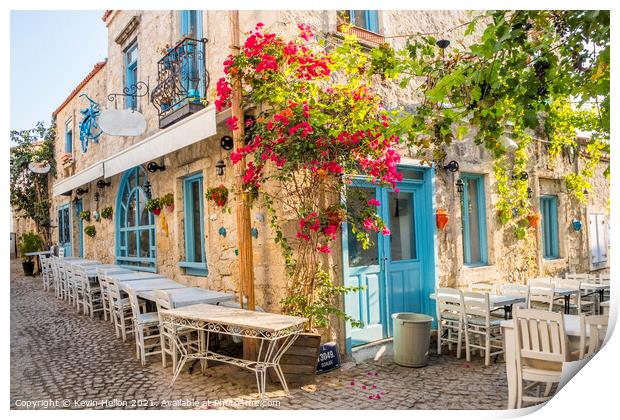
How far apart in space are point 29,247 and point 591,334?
20.1 ft

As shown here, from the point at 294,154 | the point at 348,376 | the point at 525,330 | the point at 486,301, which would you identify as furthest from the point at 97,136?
the point at 525,330

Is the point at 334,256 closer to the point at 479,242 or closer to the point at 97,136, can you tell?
the point at 479,242

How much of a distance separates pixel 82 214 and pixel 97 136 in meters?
2.07

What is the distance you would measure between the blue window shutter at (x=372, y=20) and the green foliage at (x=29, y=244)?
498 cm

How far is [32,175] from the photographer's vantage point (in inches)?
215

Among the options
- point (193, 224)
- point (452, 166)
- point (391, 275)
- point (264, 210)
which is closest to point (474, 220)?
point (452, 166)

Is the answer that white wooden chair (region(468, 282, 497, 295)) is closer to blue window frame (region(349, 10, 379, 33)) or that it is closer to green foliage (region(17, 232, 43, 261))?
blue window frame (region(349, 10, 379, 33))

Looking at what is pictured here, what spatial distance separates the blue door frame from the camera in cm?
546

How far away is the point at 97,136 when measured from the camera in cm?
852

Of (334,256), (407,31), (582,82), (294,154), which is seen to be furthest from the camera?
(407,31)

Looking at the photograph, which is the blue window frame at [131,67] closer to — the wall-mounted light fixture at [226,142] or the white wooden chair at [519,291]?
the wall-mounted light fixture at [226,142]

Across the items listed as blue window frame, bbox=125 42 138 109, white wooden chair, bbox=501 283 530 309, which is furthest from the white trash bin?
blue window frame, bbox=125 42 138 109

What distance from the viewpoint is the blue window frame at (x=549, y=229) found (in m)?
7.16

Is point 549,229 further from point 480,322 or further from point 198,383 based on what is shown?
point 198,383
